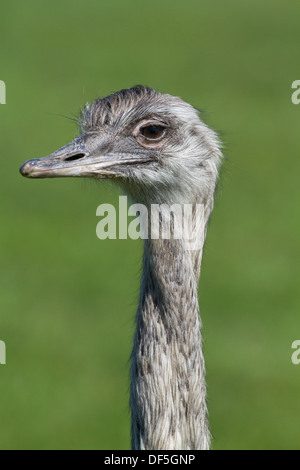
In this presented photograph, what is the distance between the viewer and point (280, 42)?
17141 millimetres

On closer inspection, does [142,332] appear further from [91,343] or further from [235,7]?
[235,7]

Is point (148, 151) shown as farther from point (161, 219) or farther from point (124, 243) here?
point (124, 243)

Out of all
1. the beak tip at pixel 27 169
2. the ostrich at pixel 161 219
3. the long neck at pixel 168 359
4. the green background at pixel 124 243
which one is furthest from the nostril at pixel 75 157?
the green background at pixel 124 243

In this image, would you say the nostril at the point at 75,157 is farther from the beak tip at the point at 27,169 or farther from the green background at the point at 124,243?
the green background at the point at 124,243

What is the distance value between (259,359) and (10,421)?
2.05 meters

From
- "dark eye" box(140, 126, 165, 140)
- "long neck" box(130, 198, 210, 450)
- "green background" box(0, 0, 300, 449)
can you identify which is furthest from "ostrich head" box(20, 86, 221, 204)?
"green background" box(0, 0, 300, 449)

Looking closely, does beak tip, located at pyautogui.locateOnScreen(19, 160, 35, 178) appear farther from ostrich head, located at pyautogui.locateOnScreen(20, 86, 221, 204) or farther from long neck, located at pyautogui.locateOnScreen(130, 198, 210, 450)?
long neck, located at pyautogui.locateOnScreen(130, 198, 210, 450)

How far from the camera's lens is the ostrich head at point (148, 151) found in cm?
396

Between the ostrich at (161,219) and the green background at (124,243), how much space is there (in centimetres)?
42

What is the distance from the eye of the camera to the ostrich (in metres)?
3.80

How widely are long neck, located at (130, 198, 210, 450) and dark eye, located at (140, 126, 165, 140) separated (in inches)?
16.2

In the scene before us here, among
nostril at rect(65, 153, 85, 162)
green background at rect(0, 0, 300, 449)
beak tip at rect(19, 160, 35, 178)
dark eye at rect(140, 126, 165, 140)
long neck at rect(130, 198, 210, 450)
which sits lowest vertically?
long neck at rect(130, 198, 210, 450)

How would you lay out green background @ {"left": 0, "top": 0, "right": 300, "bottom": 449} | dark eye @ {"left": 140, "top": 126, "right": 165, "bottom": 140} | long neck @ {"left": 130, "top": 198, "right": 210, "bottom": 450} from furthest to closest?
green background @ {"left": 0, "top": 0, "right": 300, "bottom": 449} → dark eye @ {"left": 140, "top": 126, "right": 165, "bottom": 140} → long neck @ {"left": 130, "top": 198, "right": 210, "bottom": 450}
